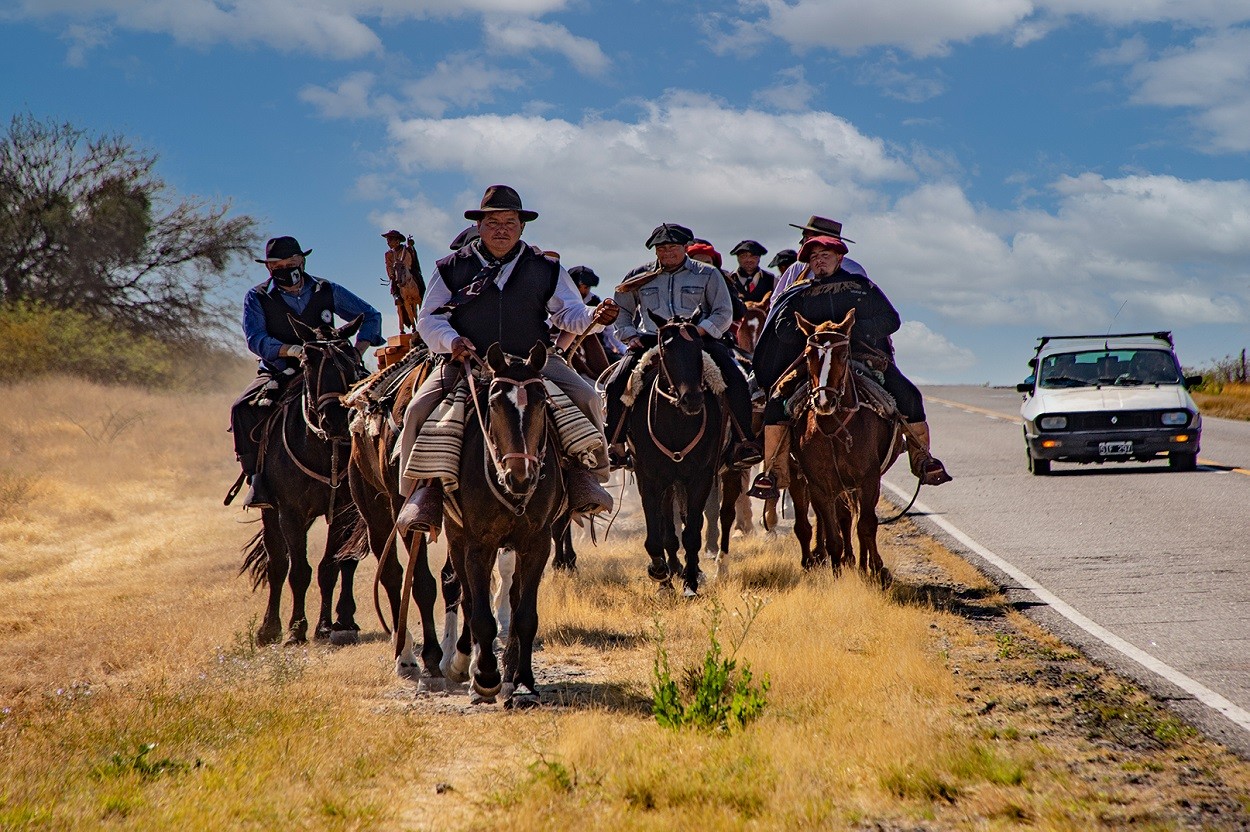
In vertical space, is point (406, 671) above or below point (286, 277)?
below

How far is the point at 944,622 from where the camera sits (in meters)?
9.82

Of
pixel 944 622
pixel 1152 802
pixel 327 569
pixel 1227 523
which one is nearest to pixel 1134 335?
pixel 1227 523

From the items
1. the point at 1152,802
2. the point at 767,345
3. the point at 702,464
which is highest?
the point at 767,345

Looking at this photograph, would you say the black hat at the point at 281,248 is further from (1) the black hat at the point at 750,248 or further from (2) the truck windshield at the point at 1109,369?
(2) the truck windshield at the point at 1109,369

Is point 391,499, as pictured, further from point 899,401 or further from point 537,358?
point 899,401

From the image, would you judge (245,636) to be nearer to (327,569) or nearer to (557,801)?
(327,569)

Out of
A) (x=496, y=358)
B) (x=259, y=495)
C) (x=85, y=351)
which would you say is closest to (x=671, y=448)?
(x=259, y=495)

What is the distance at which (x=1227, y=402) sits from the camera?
3809cm

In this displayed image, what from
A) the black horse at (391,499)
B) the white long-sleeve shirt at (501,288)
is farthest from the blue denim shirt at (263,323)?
the white long-sleeve shirt at (501,288)

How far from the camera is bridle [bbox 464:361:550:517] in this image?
7434 mm

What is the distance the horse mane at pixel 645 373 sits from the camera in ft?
39.8

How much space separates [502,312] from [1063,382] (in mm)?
15192

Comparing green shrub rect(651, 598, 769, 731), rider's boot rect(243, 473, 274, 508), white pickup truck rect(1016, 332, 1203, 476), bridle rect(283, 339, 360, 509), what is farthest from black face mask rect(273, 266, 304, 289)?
white pickup truck rect(1016, 332, 1203, 476)

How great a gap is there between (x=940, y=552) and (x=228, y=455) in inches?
844
